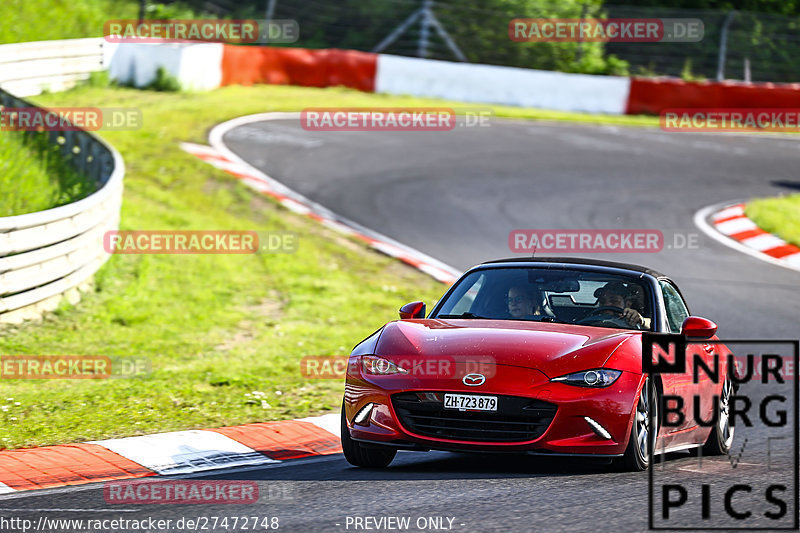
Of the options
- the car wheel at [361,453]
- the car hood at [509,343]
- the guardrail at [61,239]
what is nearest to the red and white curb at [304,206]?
the guardrail at [61,239]

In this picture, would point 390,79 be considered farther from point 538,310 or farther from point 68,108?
point 538,310

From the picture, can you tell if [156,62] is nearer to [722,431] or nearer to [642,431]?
[722,431]

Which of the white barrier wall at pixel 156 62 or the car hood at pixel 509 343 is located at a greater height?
the car hood at pixel 509 343

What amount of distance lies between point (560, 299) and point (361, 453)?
5.78 feet

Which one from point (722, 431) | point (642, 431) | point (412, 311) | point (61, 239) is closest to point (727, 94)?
point (61, 239)

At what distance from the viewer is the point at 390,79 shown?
28688 mm

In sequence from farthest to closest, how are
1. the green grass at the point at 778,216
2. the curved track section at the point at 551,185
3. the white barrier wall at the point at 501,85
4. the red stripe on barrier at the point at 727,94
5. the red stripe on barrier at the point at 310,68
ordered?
1. the white barrier wall at the point at 501,85
2. the red stripe on barrier at the point at 727,94
3. the red stripe on barrier at the point at 310,68
4. the green grass at the point at 778,216
5. the curved track section at the point at 551,185

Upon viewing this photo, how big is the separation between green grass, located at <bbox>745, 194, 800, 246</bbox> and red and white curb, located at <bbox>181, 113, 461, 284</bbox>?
520 centimetres

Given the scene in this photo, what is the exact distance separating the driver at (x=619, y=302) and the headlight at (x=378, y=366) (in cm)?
160

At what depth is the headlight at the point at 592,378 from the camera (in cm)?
641

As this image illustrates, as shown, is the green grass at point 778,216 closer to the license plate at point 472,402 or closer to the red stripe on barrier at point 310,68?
the license plate at point 472,402

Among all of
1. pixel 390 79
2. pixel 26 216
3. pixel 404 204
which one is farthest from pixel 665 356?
pixel 390 79

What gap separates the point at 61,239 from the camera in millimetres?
11430

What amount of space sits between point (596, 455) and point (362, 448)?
1.40 metres
